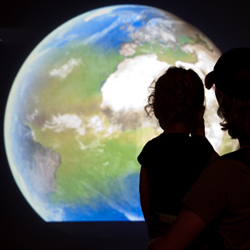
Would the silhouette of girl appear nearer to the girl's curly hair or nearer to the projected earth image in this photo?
the girl's curly hair

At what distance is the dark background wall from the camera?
2938 millimetres

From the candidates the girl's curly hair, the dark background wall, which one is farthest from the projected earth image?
the girl's curly hair

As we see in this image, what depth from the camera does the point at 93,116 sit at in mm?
2764

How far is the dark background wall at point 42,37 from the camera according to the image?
2.94 metres

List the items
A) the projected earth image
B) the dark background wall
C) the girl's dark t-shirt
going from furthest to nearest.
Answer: the dark background wall, the projected earth image, the girl's dark t-shirt

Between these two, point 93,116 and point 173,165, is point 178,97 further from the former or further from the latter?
point 93,116

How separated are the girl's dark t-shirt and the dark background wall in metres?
1.85

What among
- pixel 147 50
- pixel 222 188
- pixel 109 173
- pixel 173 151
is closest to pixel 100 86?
pixel 147 50

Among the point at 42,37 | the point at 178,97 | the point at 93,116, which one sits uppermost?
the point at 178,97

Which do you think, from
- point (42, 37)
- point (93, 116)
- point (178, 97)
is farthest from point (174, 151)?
point (42, 37)

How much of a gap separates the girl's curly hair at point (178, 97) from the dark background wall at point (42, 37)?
1895 mm

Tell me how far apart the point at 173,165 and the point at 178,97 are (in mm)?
228

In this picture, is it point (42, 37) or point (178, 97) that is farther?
point (42, 37)

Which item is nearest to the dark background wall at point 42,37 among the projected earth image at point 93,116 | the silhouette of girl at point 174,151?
the projected earth image at point 93,116
